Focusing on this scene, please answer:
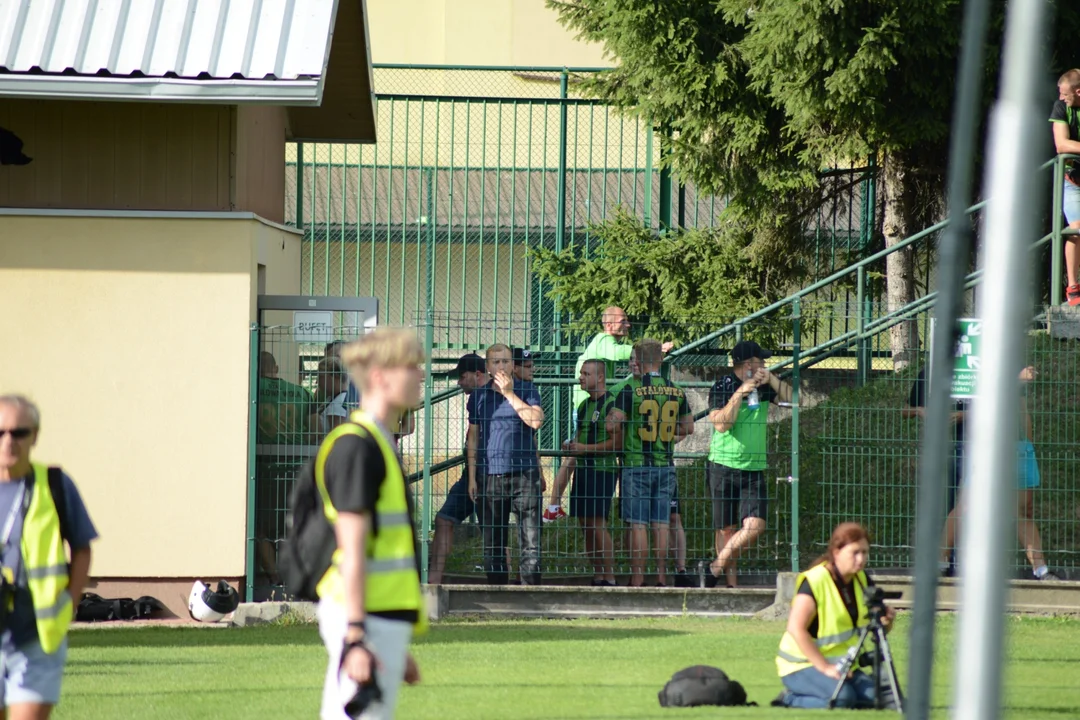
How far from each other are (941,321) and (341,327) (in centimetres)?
874

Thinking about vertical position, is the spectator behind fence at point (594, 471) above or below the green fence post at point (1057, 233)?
below

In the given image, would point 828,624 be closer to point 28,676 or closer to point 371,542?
point 371,542

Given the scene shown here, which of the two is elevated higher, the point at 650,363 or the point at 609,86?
the point at 609,86

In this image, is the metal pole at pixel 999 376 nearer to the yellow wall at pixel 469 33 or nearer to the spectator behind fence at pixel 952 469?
the spectator behind fence at pixel 952 469

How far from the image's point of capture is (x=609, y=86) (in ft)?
58.4

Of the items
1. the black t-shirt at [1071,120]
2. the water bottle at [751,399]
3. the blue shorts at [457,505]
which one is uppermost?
the black t-shirt at [1071,120]

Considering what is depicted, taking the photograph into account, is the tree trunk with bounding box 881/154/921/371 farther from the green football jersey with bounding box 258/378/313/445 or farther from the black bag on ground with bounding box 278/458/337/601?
the black bag on ground with bounding box 278/458/337/601

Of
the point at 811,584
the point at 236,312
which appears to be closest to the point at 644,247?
the point at 236,312

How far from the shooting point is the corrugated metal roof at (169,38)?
11.4 m

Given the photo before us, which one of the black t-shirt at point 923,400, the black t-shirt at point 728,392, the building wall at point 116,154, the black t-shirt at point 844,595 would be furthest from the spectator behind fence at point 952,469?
the building wall at point 116,154

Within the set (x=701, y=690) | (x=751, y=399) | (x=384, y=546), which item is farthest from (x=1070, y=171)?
(x=384, y=546)

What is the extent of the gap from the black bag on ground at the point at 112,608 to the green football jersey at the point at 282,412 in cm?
161

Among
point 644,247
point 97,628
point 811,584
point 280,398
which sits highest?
point 644,247

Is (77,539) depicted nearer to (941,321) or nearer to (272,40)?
(941,321)
